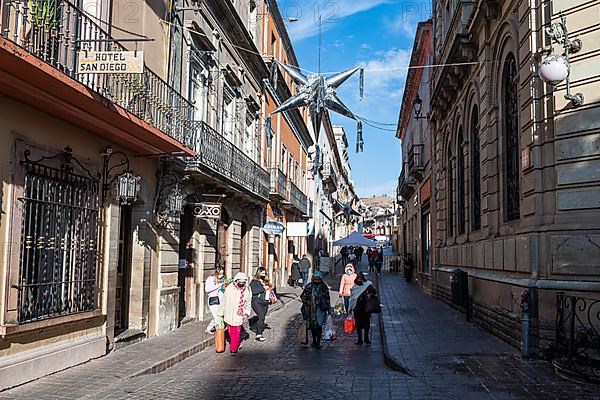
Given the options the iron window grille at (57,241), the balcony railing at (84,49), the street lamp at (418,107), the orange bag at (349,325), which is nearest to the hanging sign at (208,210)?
the balcony railing at (84,49)

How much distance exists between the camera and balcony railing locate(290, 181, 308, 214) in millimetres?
29938

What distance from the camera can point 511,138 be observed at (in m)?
12.3

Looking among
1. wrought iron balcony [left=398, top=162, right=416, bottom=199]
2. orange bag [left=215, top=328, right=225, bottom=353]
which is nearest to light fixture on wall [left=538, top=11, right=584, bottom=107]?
orange bag [left=215, top=328, right=225, bottom=353]

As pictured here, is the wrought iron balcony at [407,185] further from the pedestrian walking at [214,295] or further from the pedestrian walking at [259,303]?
the pedestrian walking at [214,295]

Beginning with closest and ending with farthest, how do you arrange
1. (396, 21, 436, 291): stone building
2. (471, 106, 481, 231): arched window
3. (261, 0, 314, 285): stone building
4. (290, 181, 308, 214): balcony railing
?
(471, 106, 481, 231): arched window → (261, 0, 314, 285): stone building → (396, 21, 436, 291): stone building → (290, 181, 308, 214): balcony railing

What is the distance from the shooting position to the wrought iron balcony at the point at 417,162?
2789cm

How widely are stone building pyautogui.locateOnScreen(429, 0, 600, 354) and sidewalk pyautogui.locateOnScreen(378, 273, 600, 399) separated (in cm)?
49

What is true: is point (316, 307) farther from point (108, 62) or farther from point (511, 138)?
point (108, 62)

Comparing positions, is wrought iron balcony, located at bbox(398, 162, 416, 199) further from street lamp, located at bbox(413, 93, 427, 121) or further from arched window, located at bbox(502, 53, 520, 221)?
arched window, located at bbox(502, 53, 520, 221)

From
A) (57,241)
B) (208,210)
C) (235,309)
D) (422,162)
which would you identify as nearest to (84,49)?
(57,241)

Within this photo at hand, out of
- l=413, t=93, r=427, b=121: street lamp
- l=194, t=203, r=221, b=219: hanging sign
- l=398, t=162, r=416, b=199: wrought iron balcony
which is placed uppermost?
l=413, t=93, r=427, b=121: street lamp

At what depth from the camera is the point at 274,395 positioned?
7844mm

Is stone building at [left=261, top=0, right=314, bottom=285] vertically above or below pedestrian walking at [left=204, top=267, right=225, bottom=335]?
above

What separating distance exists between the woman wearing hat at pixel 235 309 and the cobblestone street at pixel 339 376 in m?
0.33
